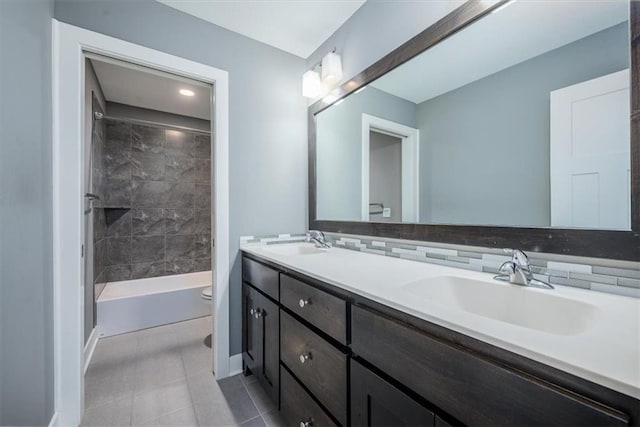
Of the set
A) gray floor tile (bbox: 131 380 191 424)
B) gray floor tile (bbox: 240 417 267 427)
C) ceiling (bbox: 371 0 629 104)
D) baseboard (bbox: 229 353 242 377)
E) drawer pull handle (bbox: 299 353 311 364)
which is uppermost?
ceiling (bbox: 371 0 629 104)

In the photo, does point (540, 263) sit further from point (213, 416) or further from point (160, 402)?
point (160, 402)

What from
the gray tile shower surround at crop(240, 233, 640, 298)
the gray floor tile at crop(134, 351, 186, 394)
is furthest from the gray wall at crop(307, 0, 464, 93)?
the gray floor tile at crop(134, 351, 186, 394)

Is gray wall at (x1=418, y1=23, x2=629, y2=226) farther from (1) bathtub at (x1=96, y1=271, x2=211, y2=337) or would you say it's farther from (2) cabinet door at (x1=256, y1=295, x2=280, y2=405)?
(1) bathtub at (x1=96, y1=271, x2=211, y2=337)

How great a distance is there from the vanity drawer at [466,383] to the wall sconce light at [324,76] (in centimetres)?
153

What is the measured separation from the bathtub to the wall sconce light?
6.97 ft

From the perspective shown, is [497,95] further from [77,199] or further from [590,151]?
[77,199]

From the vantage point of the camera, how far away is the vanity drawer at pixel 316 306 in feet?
2.91

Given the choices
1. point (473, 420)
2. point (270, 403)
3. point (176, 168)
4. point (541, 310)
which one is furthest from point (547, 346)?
point (176, 168)

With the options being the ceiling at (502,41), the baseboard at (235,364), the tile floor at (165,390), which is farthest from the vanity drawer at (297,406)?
the ceiling at (502,41)

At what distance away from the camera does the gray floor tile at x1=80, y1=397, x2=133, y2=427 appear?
1.32m

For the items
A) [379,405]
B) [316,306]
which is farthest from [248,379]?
[379,405]

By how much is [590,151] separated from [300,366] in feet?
4.13

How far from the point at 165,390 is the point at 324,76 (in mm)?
2211

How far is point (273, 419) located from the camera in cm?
135
